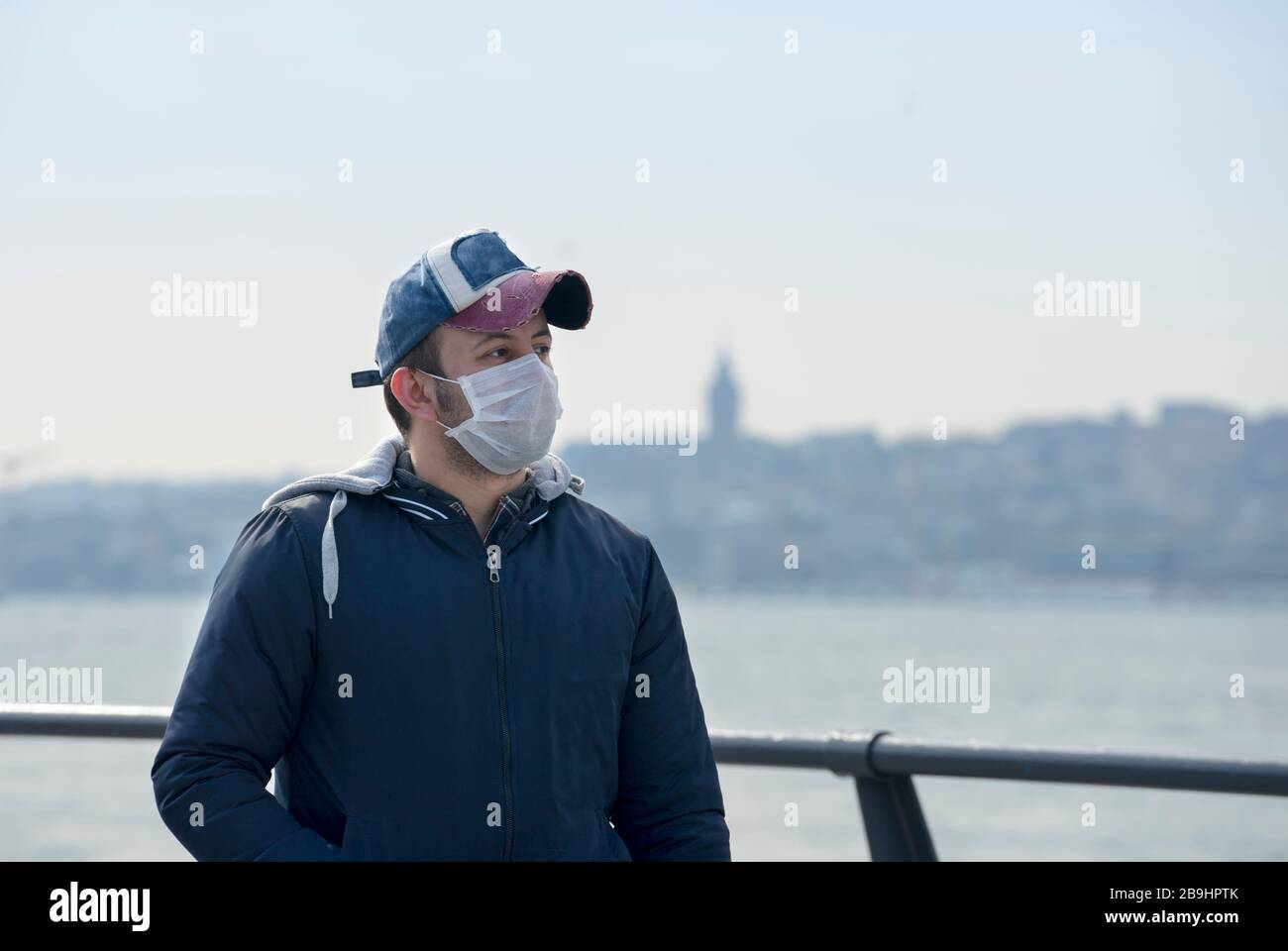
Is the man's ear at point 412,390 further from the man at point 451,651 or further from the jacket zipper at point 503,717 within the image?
the jacket zipper at point 503,717

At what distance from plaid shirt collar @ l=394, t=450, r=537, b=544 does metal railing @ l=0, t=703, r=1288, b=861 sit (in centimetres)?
114

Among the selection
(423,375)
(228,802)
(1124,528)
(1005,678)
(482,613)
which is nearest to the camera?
(228,802)

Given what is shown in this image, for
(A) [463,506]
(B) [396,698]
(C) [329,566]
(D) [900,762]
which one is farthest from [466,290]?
(D) [900,762]

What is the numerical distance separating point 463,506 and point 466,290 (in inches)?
14.0

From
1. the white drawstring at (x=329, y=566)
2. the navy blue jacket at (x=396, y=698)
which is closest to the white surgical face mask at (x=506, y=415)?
the navy blue jacket at (x=396, y=698)

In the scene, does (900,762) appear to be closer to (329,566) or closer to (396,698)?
(396,698)

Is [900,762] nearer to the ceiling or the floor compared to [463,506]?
nearer to the floor

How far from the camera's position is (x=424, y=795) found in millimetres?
2482

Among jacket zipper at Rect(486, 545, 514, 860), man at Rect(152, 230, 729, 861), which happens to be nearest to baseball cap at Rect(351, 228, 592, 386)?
man at Rect(152, 230, 729, 861)

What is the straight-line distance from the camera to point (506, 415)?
2703 mm

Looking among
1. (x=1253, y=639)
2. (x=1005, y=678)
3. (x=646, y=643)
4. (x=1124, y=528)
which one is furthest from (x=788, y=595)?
(x=646, y=643)

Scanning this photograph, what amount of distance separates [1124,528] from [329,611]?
8428 centimetres

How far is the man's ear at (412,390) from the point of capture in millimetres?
2754
